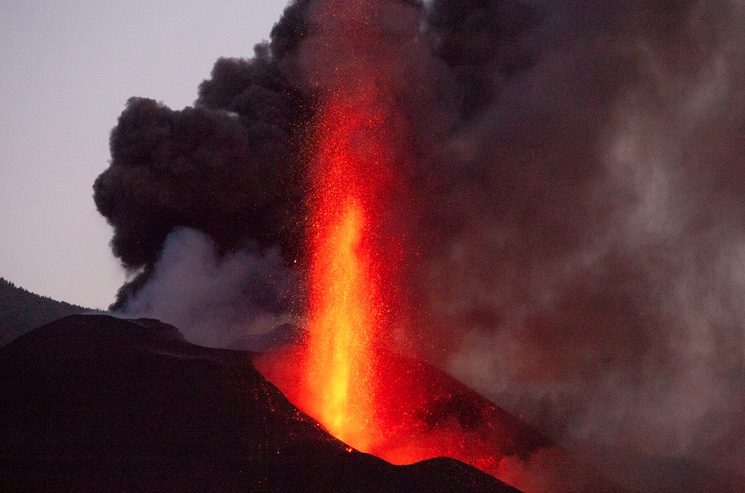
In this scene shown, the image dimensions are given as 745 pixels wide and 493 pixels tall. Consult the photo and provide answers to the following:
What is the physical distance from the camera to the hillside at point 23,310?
41.7m

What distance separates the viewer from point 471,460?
28.7m

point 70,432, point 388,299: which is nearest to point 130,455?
point 70,432

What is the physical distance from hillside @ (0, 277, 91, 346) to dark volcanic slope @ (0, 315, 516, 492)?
1543 centimetres

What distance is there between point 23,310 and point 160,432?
85.4 feet

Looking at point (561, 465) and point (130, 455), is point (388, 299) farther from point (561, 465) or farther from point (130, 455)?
point (130, 455)

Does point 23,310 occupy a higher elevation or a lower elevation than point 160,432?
higher

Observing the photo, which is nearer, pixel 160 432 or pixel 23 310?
pixel 160 432

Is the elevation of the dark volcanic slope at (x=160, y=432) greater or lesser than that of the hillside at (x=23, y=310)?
lesser

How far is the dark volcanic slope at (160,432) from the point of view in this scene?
64.0 feet

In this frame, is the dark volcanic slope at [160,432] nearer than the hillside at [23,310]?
Yes

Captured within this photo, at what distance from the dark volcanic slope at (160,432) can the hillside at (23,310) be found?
15431 millimetres

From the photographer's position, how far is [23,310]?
4497cm

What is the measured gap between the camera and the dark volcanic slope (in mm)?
19516

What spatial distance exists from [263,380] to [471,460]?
7.04m
